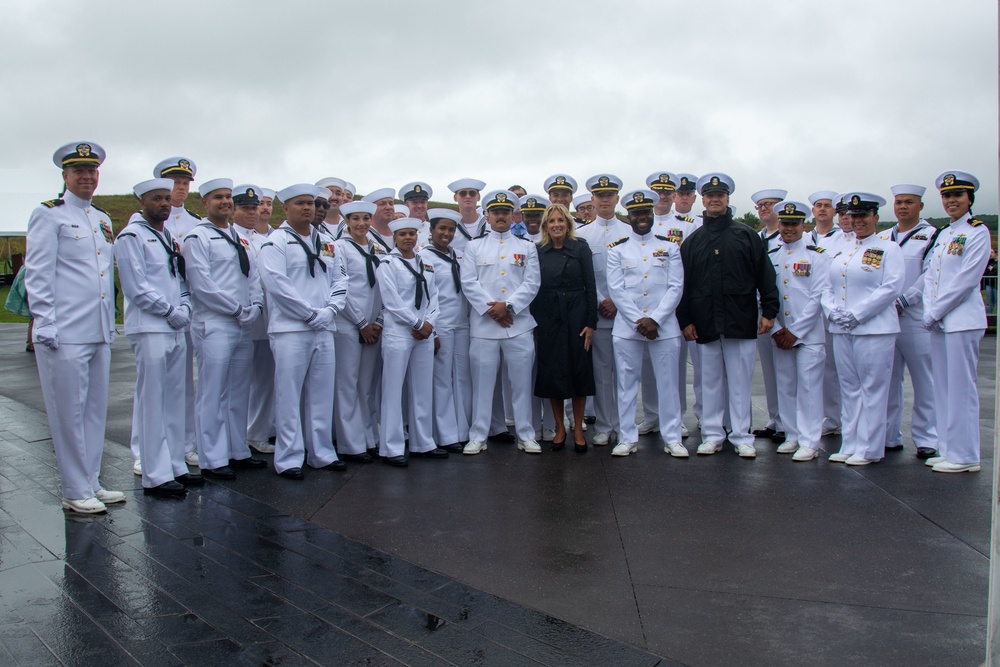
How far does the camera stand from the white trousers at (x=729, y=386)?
7301 millimetres

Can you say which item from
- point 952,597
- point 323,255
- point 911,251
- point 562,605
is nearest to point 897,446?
point 911,251

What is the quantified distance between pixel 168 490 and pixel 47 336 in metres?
1.38

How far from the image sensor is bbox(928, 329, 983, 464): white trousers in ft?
21.5

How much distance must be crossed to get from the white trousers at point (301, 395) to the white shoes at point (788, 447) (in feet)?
13.2

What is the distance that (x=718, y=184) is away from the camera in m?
7.46

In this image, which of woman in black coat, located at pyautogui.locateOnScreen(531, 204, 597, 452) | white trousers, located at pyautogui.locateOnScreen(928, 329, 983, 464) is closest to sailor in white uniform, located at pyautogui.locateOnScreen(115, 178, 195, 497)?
woman in black coat, located at pyautogui.locateOnScreen(531, 204, 597, 452)

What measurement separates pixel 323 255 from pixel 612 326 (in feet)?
9.35

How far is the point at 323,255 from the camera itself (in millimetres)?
6816

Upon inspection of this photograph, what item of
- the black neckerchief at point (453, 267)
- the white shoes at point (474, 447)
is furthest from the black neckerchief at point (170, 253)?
the white shoes at point (474, 447)

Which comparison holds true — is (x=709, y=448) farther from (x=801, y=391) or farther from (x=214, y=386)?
(x=214, y=386)

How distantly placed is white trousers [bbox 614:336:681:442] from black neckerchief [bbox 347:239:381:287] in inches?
91.4

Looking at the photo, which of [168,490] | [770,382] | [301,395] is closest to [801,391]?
[770,382]

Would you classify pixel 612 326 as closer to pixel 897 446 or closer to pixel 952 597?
pixel 897 446

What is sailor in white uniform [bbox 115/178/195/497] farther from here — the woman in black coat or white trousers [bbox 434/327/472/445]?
the woman in black coat
